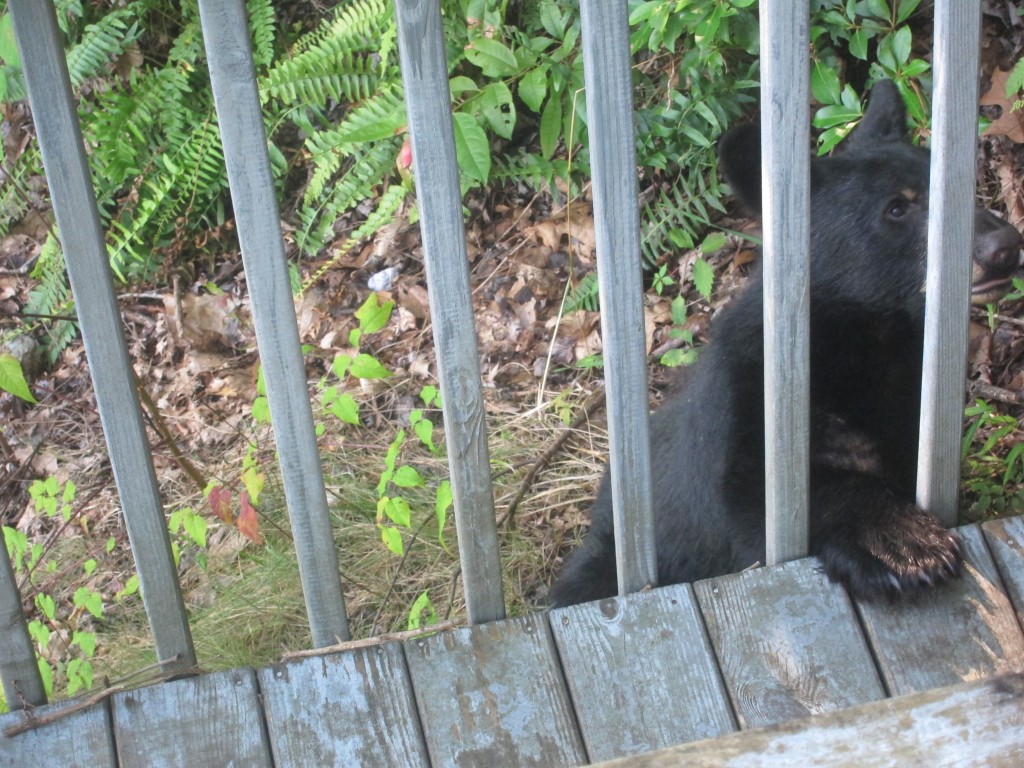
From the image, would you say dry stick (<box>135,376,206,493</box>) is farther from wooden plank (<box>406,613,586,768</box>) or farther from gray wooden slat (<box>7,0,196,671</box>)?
wooden plank (<box>406,613,586,768</box>)

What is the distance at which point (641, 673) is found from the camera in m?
2.23

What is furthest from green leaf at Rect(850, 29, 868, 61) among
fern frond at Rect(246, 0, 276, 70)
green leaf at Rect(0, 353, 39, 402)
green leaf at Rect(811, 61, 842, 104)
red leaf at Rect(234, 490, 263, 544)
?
green leaf at Rect(0, 353, 39, 402)

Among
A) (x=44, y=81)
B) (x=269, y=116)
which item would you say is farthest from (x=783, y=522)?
(x=269, y=116)

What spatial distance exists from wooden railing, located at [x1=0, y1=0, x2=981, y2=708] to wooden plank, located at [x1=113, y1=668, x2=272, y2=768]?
0.32 feet

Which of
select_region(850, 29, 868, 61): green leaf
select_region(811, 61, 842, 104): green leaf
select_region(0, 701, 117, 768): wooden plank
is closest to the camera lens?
select_region(0, 701, 117, 768): wooden plank

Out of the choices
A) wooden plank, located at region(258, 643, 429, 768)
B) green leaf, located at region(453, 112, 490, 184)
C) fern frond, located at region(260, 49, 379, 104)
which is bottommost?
wooden plank, located at region(258, 643, 429, 768)

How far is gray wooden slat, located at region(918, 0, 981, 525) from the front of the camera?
80.4 inches

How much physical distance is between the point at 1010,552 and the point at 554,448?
2.36 metres

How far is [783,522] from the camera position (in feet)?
7.75

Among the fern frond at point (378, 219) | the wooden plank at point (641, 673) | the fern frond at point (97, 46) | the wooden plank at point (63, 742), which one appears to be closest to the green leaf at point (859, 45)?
the fern frond at point (378, 219)

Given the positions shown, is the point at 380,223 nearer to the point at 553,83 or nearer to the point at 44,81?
the point at 553,83

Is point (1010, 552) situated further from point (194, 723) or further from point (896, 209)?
point (194, 723)

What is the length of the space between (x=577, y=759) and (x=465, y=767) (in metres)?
0.24

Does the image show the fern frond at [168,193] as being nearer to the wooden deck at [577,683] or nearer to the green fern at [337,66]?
the green fern at [337,66]
